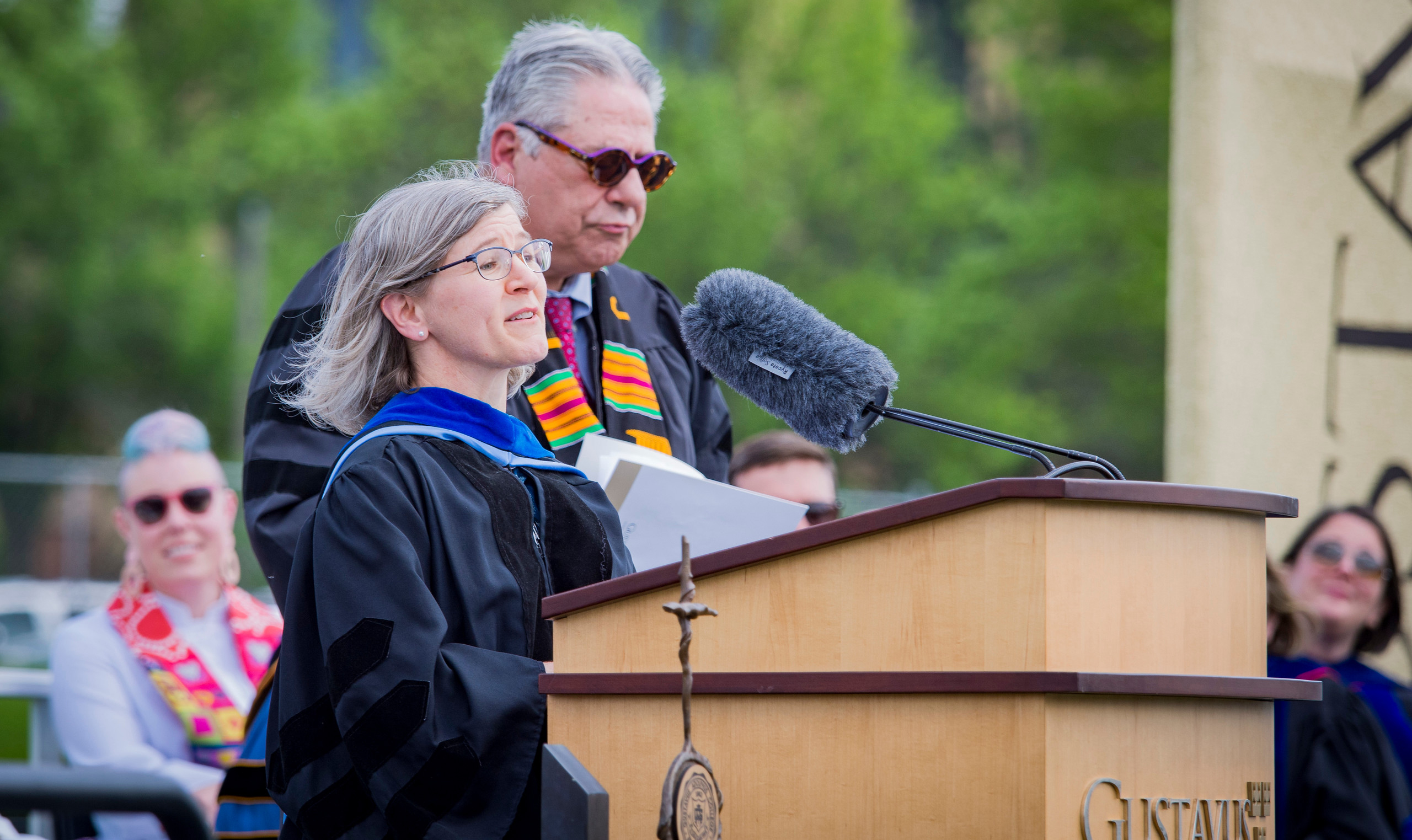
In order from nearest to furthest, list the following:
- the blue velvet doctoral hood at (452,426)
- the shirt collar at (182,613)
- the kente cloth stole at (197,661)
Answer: the blue velvet doctoral hood at (452,426), the kente cloth stole at (197,661), the shirt collar at (182,613)

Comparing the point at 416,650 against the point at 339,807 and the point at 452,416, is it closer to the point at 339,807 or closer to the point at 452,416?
the point at 339,807

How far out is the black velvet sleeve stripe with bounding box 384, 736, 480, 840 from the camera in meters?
2.00

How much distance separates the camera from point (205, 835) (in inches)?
65.1

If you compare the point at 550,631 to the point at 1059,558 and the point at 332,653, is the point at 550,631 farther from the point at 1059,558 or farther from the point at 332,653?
the point at 1059,558

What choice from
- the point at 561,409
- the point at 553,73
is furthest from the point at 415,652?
the point at 553,73

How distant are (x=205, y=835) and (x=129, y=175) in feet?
66.4

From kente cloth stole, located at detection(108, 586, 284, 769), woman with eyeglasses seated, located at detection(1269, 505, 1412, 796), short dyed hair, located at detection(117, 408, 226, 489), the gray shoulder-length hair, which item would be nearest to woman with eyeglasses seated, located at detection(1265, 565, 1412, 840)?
woman with eyeglasses seated, located at detection(1269, 505, 1412, 796)

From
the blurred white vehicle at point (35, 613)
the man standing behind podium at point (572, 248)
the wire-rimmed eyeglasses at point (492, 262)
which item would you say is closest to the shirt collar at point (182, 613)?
the man standing behind podium at point (572, 248)

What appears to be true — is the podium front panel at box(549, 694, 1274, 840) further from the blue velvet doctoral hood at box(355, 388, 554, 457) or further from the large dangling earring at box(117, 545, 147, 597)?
the large dangling earring at box(117, 545, 147, 597)

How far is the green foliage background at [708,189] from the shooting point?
18531mm

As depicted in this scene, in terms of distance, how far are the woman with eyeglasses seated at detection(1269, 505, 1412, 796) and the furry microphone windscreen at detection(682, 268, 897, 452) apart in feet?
11.2

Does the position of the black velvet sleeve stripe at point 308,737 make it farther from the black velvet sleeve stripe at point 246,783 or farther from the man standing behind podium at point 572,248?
the black velvet sleeve stripe at point 246,783

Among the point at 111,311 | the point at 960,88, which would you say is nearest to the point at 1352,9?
the point at 111,311

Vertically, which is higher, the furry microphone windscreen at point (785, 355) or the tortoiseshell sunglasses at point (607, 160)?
the tortoiseshell sunglasses at point (607, 160)
